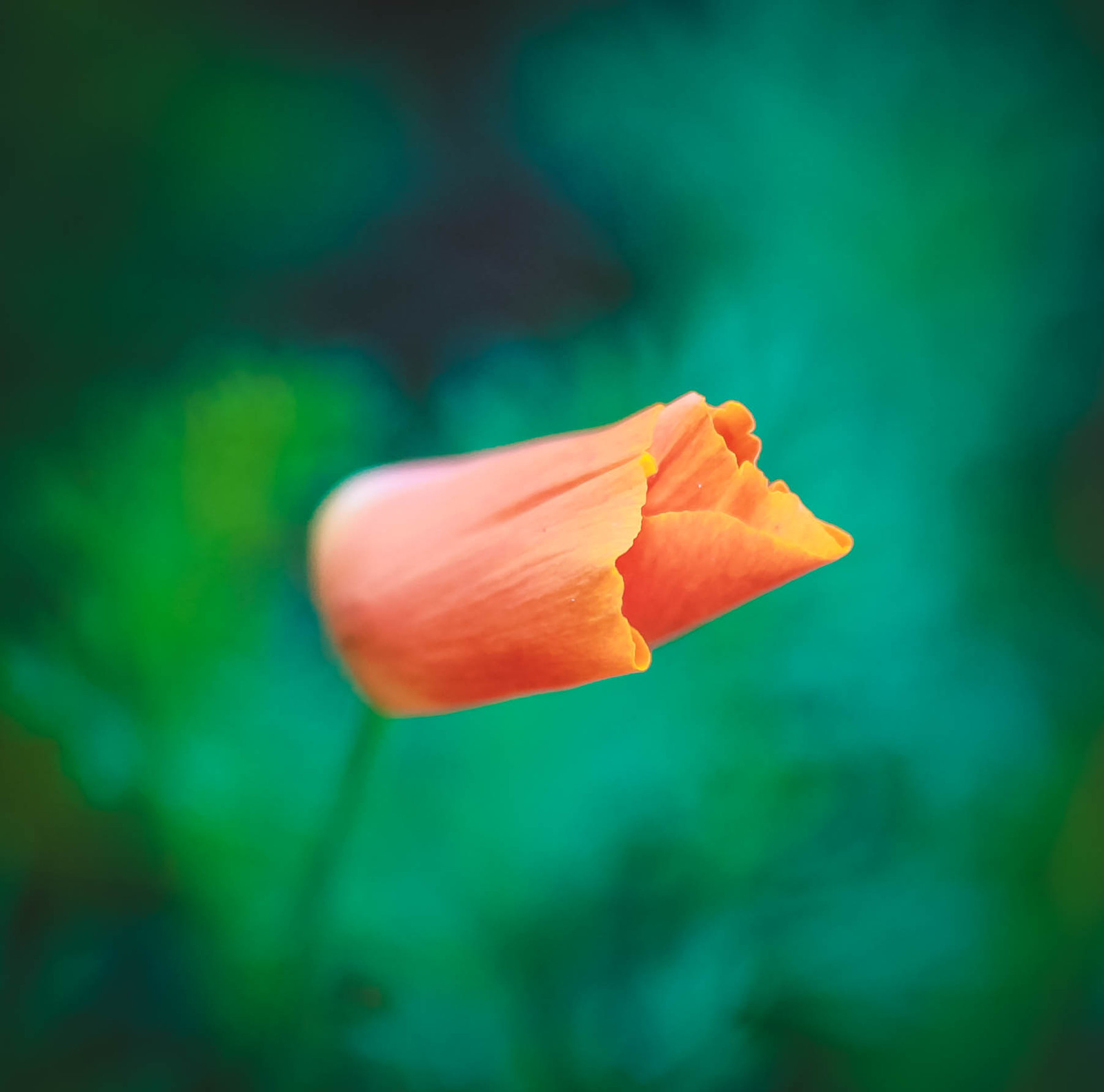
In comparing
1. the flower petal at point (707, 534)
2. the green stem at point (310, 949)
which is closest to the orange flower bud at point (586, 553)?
the flower petal at point (707, 534)

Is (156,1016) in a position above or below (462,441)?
below

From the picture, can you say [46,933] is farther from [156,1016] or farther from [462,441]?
[462,441]

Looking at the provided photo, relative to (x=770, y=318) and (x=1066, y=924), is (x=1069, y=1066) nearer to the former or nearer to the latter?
(x=1066, y=924)

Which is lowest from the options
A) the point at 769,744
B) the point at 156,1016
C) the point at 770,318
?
the point at 156,1016

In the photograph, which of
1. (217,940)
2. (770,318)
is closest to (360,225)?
(770,318)

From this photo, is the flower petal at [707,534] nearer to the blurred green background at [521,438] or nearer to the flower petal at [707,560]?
the flower petal at [707,560]

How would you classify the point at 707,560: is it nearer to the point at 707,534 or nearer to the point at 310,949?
the point at 707,534

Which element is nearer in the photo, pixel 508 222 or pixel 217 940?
pixel 217 940
